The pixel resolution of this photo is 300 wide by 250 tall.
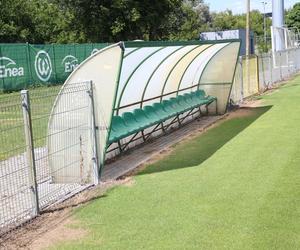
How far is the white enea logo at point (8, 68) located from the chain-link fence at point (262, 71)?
11.1 metres

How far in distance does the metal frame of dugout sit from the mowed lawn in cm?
96

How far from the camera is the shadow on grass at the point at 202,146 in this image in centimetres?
899

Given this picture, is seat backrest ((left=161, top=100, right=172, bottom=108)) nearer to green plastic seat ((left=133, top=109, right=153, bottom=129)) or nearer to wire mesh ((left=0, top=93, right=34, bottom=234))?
green plastic seat ((left=133, top=109, right=153, bottom=129))

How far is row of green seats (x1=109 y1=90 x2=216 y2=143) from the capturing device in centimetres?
985

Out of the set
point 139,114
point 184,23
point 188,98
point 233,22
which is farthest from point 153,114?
point 233,22

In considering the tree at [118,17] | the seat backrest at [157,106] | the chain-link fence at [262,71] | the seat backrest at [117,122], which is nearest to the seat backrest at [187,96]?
the seat backrest at [157,106]

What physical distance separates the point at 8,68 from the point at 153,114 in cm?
1618

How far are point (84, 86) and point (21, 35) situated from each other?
128 ft

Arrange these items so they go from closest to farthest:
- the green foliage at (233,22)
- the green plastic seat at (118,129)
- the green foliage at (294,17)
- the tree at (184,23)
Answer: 1. the green plastic seat at (118,129)
2. the tree at (184,23)
3. the green foliage at (294,17)
4. the green foliage at (233,22)

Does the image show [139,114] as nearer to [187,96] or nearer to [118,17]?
[187,96]

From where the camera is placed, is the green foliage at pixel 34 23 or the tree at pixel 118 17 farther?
the tree at pixel 118 17

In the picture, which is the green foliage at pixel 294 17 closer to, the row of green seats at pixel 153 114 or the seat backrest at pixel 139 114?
the row of green seats at pixel 153 114

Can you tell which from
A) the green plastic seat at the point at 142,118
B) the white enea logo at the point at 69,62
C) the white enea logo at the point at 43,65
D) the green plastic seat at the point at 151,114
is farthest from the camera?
the white enea logo at the point at 69,62

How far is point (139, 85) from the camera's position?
1155 centimetres
